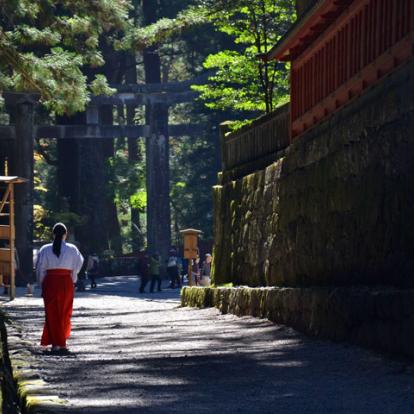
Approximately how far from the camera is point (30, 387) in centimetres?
829

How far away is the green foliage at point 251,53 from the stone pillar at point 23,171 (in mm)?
13121

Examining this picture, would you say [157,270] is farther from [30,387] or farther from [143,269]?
[30,387]

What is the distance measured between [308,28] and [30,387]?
31.3ft

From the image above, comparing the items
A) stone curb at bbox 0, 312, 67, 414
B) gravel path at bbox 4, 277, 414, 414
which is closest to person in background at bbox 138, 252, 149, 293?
gravel path at bbox 4, 277, 414, 414

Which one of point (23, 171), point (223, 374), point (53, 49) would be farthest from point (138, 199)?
point (223, 374)

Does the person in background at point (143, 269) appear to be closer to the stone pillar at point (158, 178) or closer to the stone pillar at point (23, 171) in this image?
the stone pillar at point (23, 171)

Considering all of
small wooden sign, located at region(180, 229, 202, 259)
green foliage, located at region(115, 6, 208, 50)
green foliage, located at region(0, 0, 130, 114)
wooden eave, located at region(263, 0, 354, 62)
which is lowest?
small wooden sign, located at region(180, 229, 202, 259)

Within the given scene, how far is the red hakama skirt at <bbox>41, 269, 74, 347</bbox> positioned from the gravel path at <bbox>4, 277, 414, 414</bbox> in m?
0.29

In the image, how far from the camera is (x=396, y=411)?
7199 mm

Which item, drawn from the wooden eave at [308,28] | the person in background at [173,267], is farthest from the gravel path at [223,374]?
the person in background at [173,267]

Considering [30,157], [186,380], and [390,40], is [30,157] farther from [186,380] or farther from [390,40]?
[186,380]

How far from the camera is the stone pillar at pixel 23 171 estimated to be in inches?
1625

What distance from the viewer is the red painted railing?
1206cm

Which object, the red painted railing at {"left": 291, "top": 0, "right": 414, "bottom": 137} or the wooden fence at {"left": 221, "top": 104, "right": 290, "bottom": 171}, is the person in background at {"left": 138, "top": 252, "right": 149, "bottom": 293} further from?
the red painted railing at {"left": 291, "top": 0, "right": 414, "bottom": 137}
